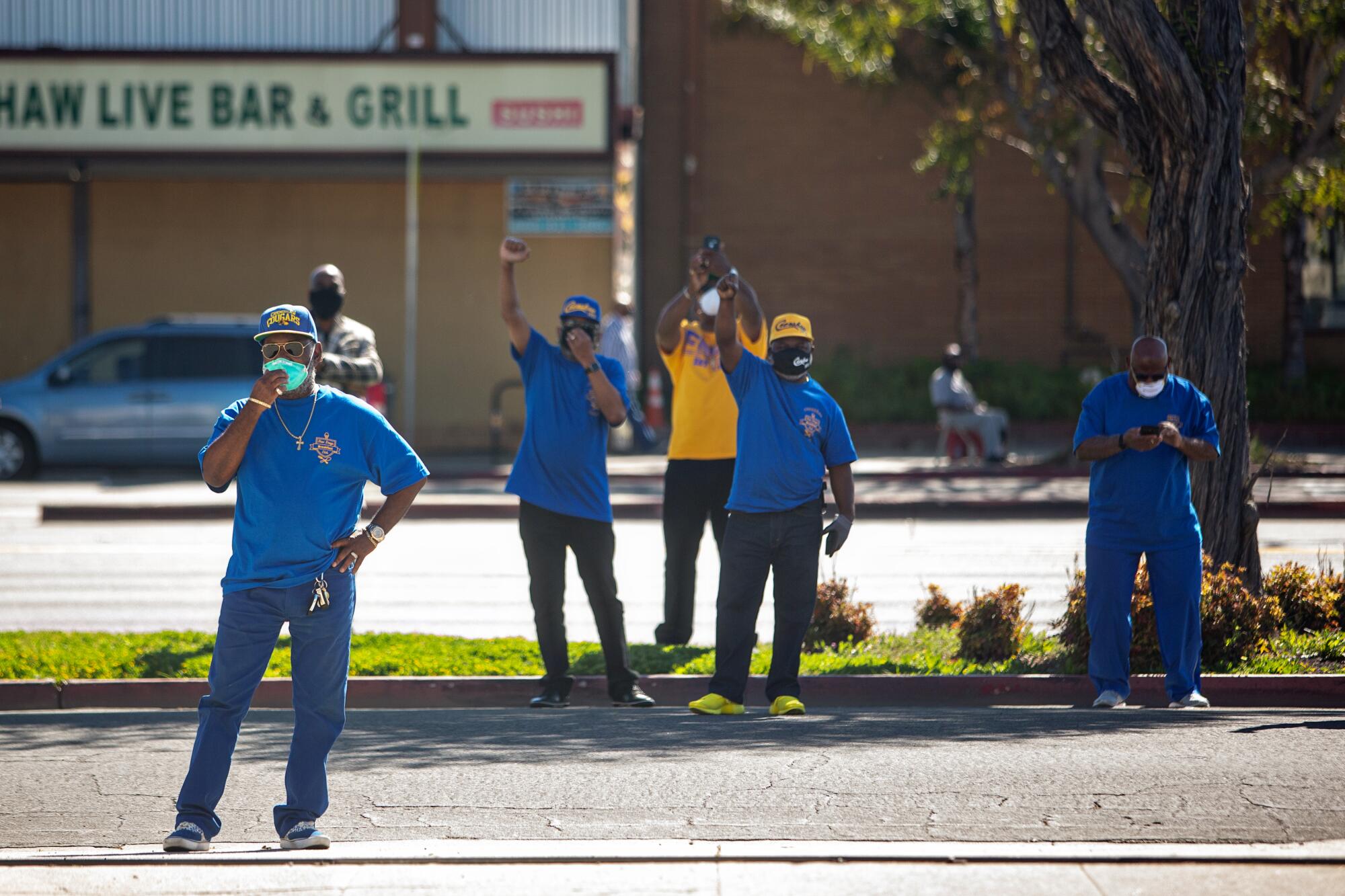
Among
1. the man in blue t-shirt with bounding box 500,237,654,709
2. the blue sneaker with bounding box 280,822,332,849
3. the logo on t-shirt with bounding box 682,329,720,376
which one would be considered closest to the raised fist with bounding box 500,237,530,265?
the man in blue t-shirt with bounding box 500,237,654,709

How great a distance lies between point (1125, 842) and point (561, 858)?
1.85 metres

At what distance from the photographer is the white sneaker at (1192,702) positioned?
25.1 feet

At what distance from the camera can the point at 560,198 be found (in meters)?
23.1

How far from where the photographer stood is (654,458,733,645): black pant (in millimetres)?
9031

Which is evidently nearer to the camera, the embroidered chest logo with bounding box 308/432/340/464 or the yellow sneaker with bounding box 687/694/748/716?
the embroidered chest logo with bounding box 308/432/340/464

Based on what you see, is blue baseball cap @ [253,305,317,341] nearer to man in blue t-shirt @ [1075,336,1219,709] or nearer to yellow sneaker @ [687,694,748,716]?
yellow sneaker @ [687,694,748,716]

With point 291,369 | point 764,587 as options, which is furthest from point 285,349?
point 764,587

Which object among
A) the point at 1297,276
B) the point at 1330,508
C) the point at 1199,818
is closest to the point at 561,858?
the point at 1199,818

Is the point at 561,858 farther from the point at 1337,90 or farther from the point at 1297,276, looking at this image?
the point at 1297,276

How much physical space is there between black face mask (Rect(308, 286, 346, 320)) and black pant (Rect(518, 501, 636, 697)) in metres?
1.76

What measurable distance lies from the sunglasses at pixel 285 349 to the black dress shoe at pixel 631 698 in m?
3.20

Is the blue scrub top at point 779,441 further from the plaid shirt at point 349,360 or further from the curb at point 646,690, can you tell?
the plaid shirt at point 349,360

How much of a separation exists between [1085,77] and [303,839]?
6.37m

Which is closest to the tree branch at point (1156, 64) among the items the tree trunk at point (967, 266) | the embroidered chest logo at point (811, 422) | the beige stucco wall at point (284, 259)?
the embroidered chest logo at point (811, 422)
